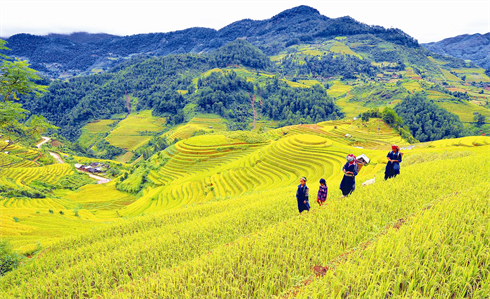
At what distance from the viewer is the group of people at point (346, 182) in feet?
27.6

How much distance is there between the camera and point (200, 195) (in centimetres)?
3241

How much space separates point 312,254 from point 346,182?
16.4 ft

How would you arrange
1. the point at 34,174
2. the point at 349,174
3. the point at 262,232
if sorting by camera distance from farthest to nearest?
1. the point at 34,174
2. the point at 349,174
3. the point at 262,232

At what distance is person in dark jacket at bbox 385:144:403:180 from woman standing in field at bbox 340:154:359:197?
255 centimetres

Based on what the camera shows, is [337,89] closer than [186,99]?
No

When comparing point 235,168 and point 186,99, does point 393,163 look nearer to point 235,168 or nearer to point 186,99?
point 235,168

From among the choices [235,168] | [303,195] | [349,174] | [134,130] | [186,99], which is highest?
[186,99]

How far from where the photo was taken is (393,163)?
1065 cm

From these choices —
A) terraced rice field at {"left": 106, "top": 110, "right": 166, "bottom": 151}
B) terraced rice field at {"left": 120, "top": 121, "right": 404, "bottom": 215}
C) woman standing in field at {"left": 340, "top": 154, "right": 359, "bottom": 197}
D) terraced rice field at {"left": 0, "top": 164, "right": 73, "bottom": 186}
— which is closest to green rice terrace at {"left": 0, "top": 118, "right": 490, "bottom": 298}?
woman standing in field at {"left": 340, "top": 154, "right": 359, "bottom": 197}

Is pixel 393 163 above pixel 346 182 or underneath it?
above

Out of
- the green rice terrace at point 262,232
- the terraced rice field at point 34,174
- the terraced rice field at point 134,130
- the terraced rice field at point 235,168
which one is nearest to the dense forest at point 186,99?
the terraced rice field at point 134,130

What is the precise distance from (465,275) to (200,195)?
3100cm

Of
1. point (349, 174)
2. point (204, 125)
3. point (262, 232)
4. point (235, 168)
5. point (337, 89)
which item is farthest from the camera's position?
point (337, 89)

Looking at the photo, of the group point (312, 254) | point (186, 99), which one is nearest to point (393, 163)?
point (312, 254)
